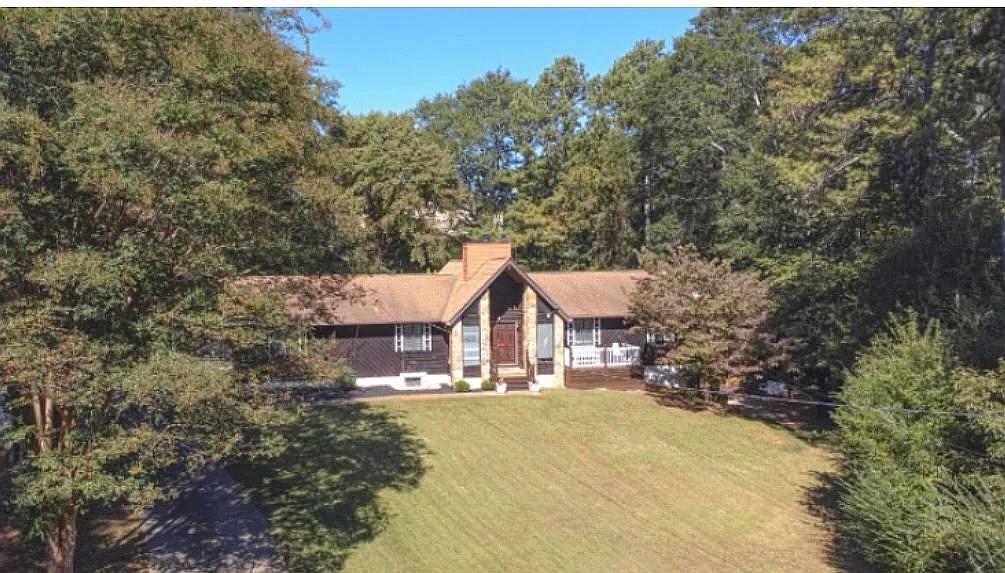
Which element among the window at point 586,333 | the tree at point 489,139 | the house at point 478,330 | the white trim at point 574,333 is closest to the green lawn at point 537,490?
the house at point 478,330

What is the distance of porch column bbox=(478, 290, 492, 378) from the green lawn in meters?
2.38

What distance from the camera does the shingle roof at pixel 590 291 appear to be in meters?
33.0

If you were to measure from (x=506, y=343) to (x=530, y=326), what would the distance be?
136cm

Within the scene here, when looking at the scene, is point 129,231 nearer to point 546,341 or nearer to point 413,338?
point 413,338

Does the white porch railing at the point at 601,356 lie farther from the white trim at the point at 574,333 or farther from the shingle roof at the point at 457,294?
the shingle roof at the point at 457,294

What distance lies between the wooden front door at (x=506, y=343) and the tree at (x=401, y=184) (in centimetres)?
1375

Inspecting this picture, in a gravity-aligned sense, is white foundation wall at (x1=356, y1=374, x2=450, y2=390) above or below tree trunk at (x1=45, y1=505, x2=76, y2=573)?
above

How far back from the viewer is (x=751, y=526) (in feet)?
61.7

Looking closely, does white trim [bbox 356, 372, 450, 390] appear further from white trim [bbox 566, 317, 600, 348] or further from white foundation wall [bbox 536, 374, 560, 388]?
white trim [bbox 566, 317, 600, 348]

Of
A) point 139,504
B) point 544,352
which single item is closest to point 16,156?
point 139,504

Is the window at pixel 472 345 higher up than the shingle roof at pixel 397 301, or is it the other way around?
the shingle roof at pixel 397 301

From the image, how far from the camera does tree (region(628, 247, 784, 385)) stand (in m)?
27.4

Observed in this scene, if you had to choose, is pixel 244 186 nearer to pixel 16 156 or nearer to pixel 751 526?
pixel 16 156

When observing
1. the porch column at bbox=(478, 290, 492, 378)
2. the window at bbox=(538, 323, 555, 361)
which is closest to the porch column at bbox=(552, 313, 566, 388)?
the window at bbox=(538, 323, 555, 361)
